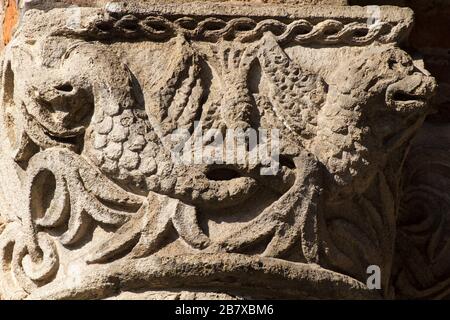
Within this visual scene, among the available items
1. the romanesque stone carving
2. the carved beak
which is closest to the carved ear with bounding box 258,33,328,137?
the romanesque stone carving

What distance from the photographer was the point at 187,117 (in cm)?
353

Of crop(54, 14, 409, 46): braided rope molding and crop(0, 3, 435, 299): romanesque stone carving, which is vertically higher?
crop(54, 14, 409, 46): braided rope molding

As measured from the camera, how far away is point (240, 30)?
364 centimetres

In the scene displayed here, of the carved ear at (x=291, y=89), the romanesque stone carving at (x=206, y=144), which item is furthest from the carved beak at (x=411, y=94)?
the carved ear at (x=291, y=89)

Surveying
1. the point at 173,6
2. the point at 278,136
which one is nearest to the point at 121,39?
the point at 173,6

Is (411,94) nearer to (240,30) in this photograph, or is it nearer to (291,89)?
(291,89)

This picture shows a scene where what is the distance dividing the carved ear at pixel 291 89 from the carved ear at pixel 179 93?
0.14 meters

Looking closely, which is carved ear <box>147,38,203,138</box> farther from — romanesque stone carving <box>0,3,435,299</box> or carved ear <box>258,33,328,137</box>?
carved ear <box>258,33,328,137</box>

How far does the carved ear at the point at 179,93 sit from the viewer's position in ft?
11.6

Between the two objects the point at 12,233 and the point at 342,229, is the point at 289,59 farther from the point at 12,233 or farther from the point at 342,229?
the point at 12,233

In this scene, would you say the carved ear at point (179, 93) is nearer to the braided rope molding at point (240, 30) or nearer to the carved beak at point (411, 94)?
the braided rope molding at point (240, 30)

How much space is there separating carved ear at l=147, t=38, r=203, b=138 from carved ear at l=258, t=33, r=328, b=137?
14cm

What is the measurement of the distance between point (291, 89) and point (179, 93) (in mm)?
218

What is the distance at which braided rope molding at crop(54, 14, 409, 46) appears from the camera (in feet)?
11.9
